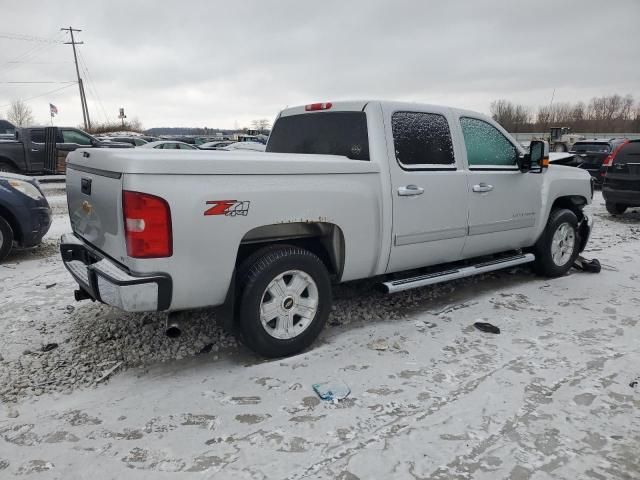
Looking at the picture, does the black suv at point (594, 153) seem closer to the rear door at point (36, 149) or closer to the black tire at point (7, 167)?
the rear door at point (36, 149)

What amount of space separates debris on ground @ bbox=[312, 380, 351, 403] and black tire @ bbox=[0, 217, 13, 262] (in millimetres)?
4854

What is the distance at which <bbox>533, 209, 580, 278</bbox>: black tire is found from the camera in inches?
217

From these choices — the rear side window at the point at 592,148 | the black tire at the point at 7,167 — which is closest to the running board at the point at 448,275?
the rear side window at the point at 592,148

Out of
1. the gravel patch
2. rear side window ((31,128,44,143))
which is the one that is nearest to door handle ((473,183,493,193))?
the gravel patch

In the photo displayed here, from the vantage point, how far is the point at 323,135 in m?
4.36

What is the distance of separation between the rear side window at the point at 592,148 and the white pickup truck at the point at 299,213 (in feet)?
41.2

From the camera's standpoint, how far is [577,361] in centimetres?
356

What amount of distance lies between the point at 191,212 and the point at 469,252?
115 inches

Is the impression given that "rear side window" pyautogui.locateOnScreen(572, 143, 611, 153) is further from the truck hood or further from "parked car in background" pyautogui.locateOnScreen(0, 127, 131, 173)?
"parked car in background" pyautogui.locateOnScreen(0, 127, 131, 173)

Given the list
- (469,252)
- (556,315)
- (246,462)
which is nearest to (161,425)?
(246,462)

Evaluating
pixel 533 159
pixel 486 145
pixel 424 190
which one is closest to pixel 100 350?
pixel 424 190

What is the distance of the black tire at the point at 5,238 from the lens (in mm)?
5965

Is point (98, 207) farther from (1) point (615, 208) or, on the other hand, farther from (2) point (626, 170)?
(1) point (615, 208)

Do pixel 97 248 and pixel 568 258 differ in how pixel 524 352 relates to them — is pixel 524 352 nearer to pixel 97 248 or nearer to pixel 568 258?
pixel 568 258
